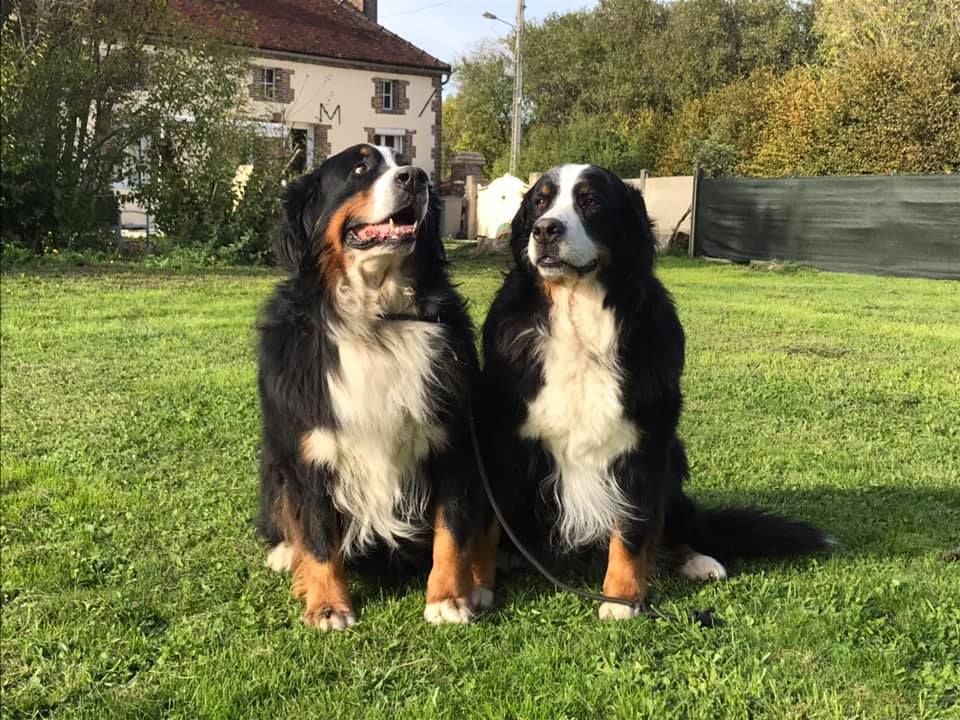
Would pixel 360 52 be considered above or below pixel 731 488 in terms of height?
above

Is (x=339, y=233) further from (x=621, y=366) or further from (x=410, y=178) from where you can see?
(x=621, y=366)

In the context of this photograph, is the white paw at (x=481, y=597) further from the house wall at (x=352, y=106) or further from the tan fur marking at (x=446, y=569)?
the house wall at (x=352, y=106)

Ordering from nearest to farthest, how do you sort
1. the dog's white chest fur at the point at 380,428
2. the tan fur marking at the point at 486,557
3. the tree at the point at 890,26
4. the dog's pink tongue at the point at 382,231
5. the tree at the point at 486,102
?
1. the dog's white chest fur at the point at 380,428
2. the dog's pink tongue at the point at 382,231
3. the tan fur marking at the point at 486,557
4. the tree at the point at 890,26
5. the tree at the point at 486,102

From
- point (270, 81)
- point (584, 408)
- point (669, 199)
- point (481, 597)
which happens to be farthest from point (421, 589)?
point (270, 81)

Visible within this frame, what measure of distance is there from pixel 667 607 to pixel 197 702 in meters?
1.69

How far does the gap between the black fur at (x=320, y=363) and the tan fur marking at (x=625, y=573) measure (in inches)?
22.1

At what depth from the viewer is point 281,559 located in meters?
3.37

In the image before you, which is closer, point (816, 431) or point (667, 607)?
point (667, 607)

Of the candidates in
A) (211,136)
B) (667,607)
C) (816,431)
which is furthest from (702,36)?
(667,607)

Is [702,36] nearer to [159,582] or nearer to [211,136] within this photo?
[211,136]

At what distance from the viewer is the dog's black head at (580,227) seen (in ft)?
9.95

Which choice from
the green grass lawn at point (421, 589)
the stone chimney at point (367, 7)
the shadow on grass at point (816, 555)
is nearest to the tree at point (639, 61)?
the stone chimney at point (367, 7)

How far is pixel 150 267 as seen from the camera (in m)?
13.4

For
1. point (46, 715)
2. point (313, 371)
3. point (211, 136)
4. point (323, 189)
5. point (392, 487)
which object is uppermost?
point (211, 136)
